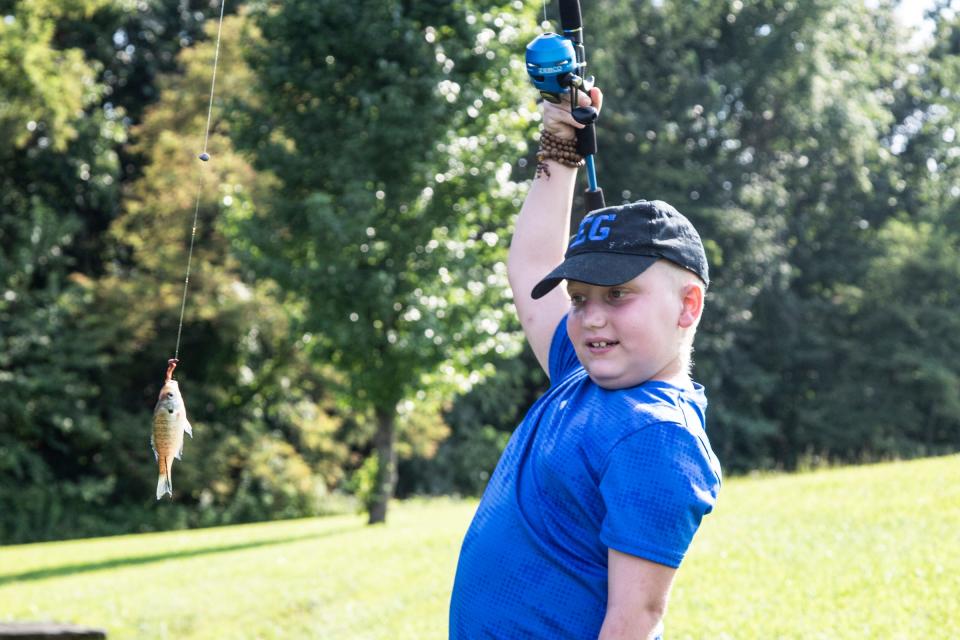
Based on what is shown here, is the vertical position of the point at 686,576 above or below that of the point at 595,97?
below

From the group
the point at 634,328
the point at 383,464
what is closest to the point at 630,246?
the point at 634,328

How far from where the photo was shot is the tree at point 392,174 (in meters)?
15.5

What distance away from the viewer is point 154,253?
80.0 ft

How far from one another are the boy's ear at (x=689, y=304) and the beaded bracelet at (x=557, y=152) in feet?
2.93

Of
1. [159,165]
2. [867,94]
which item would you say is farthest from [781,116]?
[159,165]

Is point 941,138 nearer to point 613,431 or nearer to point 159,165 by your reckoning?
point 159,165

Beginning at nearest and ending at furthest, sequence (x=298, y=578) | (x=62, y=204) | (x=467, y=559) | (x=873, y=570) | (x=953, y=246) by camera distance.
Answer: (x=467, y=559)
(x=873, y=570)
(x=298, y=578)
(x=62, y=204)
(x=953, y=246)

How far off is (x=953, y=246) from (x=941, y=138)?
4276 mm

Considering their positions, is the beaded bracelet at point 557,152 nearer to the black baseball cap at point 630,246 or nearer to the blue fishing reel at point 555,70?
the blue fishing reel at point 555,70

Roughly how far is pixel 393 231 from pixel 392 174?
83cm

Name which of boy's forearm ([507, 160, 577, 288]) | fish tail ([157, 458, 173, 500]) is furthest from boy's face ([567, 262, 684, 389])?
fish tail ([157, 458, 173, 500])

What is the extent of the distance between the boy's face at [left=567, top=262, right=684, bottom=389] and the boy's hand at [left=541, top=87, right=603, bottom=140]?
0.93 m

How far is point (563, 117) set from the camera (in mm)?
3213

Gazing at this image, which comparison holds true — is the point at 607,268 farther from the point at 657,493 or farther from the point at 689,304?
the point at 657,493
